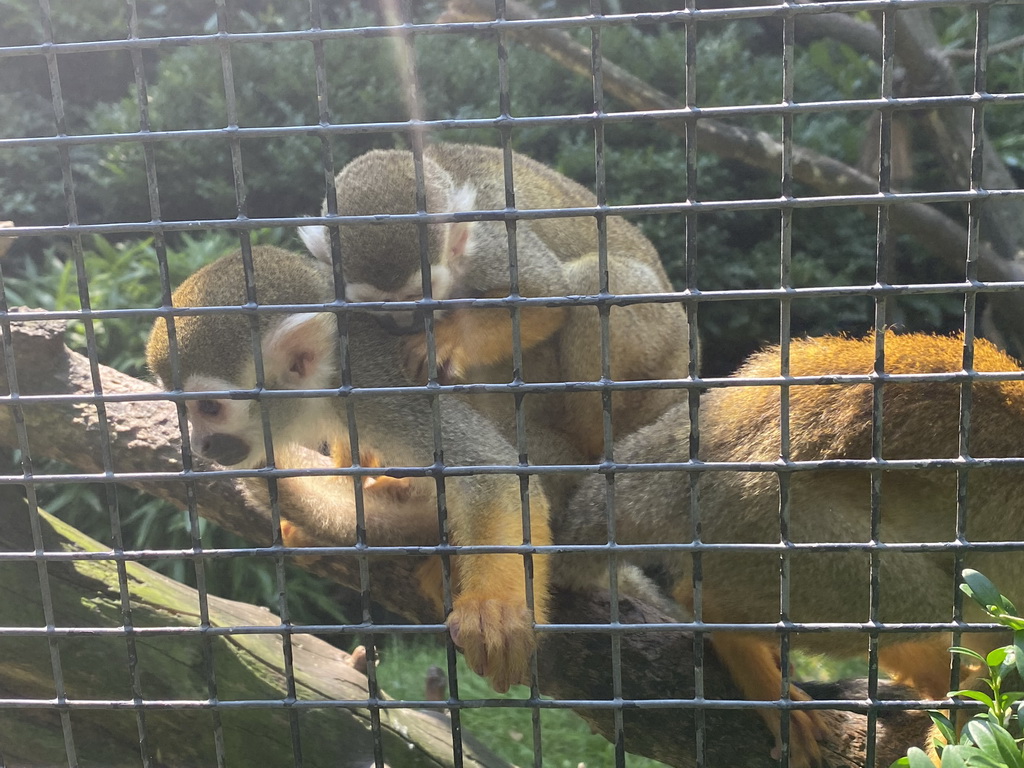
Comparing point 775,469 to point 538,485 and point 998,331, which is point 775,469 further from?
point 998,331

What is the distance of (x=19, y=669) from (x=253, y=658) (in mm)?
683

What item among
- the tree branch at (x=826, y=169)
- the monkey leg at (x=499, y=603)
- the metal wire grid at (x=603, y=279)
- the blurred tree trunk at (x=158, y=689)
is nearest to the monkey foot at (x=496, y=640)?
the monkey leg at (x=499, y=603)

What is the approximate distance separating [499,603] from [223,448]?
86 centimetres

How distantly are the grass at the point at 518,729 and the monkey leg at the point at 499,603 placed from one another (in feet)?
5.03

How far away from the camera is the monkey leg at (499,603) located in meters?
1.83

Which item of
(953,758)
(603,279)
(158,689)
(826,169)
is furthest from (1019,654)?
(826,169)

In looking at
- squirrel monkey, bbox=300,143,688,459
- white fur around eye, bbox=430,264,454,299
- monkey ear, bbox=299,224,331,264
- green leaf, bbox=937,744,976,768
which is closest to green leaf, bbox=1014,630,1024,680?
green leaf, bbox=937,744,976,768

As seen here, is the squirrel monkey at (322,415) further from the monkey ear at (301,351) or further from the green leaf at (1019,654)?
the green leaf at (1019,654)

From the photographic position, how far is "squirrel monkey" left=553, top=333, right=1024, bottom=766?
2164 millimetres

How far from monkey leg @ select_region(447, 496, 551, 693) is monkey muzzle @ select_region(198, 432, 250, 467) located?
2.06ft

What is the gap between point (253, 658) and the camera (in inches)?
103

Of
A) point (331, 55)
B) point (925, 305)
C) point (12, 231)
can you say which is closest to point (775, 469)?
point (12, 231)

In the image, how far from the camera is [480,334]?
2502 millimetres

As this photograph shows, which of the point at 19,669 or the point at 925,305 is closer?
the point at 19,669
